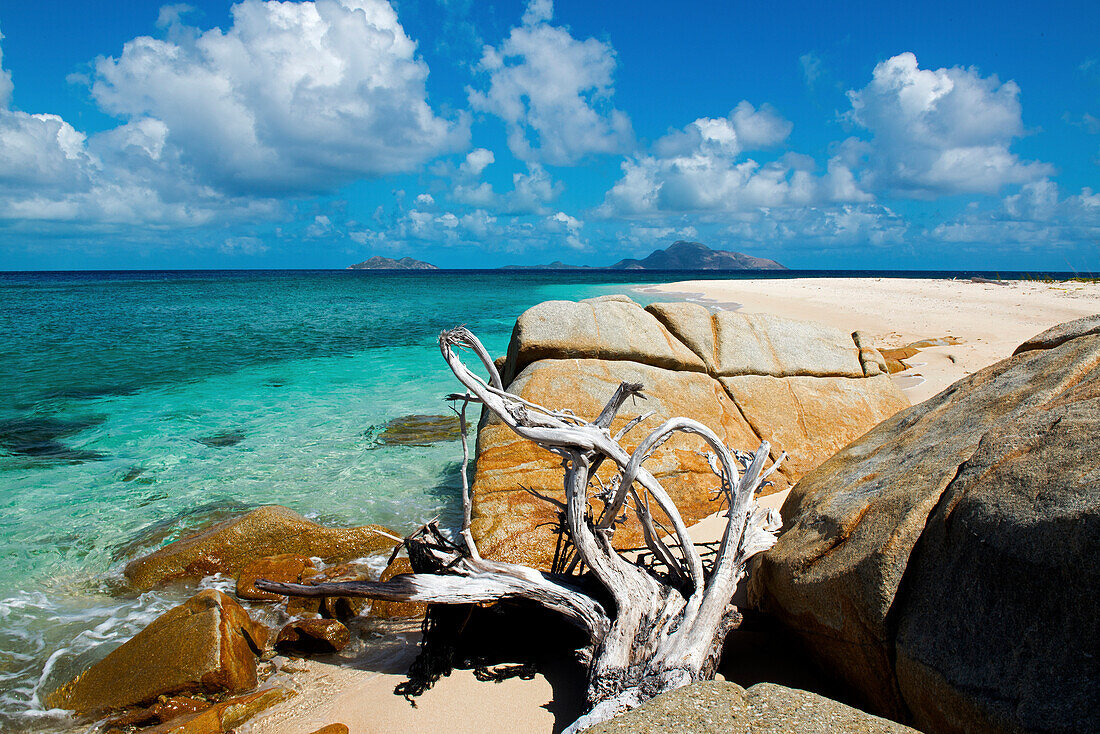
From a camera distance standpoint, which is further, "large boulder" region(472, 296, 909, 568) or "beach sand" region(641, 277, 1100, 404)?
"beach sand" region(641, 277, 1100, 404)

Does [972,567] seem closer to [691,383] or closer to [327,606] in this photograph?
[327,606]

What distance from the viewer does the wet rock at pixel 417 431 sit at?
425 inches

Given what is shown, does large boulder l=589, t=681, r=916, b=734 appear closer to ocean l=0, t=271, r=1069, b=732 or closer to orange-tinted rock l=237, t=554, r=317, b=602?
orange-tinted rock l=237, t=554, r=317, b=602

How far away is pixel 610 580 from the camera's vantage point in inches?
155

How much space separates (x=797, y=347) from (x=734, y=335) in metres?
1.03

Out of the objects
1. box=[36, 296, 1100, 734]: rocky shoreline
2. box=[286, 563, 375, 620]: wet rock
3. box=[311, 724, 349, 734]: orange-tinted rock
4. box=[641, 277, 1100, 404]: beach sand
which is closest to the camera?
box=[36, 296, 1100, 734]: rocky shoreline

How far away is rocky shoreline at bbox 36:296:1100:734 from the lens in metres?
2.51

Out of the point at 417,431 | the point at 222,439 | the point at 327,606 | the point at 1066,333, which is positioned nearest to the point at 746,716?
the point at 327,606

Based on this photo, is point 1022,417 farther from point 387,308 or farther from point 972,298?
point 387,308

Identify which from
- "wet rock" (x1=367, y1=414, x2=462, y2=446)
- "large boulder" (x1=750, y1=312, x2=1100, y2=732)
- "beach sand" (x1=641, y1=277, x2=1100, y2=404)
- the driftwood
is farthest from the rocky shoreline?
"beach sand" (x1=641, y1=277, x2=1100, y2=404)

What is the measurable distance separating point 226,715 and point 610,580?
9.31ft

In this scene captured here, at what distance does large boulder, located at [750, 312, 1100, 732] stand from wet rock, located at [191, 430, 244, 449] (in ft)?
33.3

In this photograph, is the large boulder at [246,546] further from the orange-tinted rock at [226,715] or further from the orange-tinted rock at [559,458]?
the orange-tinted rock at [226,715]

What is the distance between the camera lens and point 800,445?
7.89 meters
